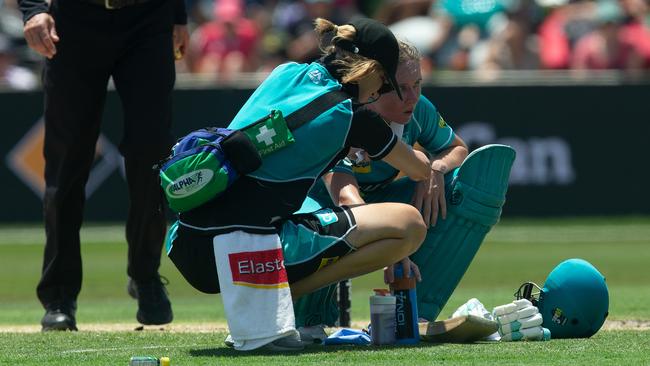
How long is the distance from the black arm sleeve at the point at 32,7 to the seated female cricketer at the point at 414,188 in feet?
5.86

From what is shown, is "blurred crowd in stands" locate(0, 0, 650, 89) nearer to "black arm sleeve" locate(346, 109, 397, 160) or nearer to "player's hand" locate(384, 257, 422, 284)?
"player's hand" locate(384, 257, 422, 284)

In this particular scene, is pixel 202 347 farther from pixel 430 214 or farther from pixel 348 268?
pixel 430 214

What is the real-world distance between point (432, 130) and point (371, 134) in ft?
4.03

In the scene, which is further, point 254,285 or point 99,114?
point 99,114

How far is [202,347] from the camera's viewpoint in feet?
Answer: 20.4

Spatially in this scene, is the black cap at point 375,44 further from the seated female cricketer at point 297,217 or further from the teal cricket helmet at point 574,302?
the teal cricket helmet at point 574,302

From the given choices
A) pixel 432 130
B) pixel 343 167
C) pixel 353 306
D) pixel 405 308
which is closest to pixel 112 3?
pixel 343 167

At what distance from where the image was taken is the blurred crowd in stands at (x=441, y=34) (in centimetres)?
1703

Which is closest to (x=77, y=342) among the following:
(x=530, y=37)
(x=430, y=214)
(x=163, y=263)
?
(x=430, y=214)

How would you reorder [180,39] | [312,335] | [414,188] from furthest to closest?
[180,39] → [414,188] → [312,335]


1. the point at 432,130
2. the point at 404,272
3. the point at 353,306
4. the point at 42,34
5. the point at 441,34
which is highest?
the point at 42,34

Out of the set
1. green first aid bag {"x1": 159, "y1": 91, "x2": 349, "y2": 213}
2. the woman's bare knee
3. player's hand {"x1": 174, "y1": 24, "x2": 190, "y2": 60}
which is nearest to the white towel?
green first aid bag {"x1": 159, "y1": 91, "x2": 349, "y2": 213}

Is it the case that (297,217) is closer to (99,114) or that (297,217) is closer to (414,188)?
(414,188)

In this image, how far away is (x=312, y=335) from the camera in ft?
21.0
